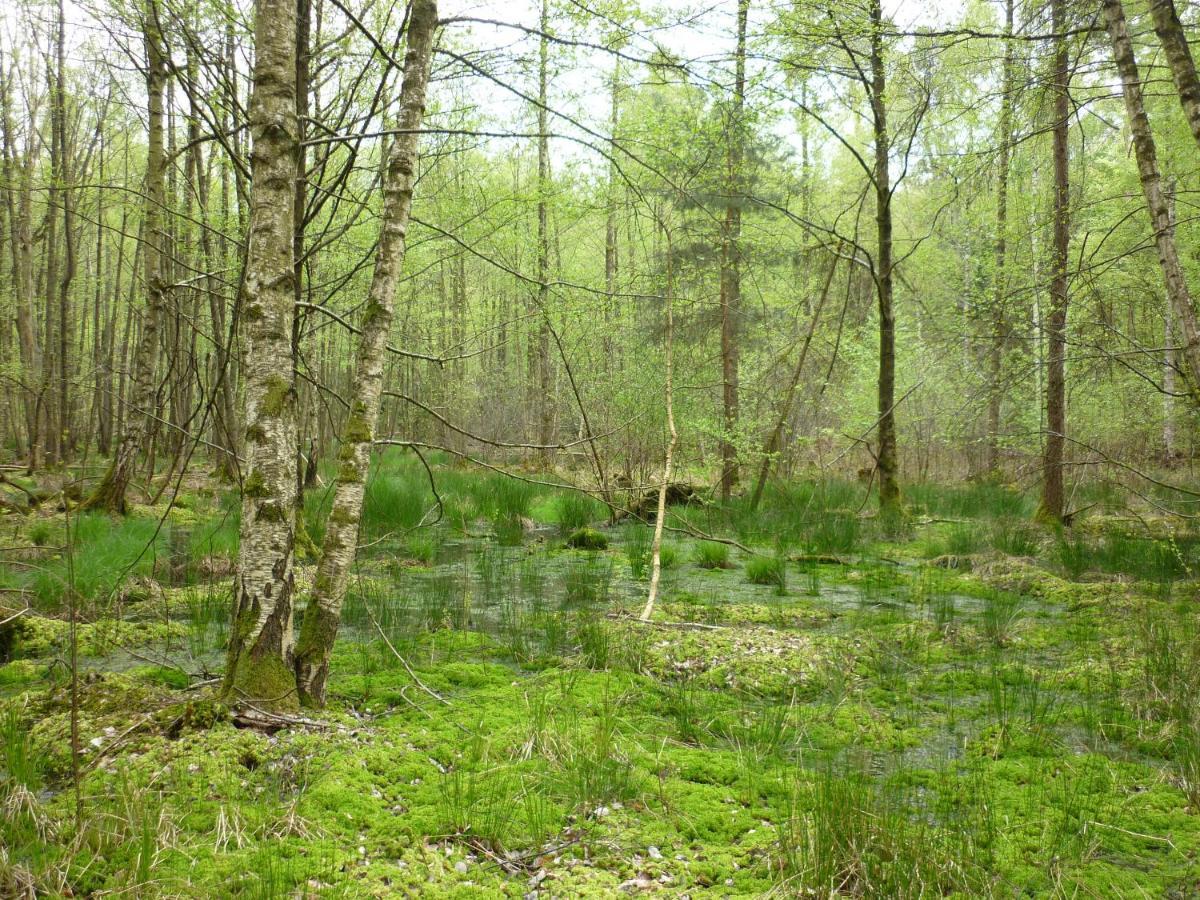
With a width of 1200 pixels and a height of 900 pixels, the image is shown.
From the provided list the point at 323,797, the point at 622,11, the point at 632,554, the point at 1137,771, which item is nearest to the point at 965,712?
the point at 1137,771

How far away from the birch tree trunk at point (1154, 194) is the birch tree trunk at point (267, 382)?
5217 mm

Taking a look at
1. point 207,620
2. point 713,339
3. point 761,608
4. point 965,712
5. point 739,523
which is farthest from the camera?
point 713,339

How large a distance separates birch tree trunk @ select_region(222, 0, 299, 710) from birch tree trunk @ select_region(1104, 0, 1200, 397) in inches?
205

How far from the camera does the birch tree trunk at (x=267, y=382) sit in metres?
2.90

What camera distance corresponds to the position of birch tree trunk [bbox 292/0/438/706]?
3201 mm

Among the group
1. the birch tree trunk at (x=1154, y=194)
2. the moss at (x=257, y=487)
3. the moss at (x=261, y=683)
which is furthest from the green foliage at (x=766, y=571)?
the moss at (x=257, y=487)

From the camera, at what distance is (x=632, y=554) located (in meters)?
6.99

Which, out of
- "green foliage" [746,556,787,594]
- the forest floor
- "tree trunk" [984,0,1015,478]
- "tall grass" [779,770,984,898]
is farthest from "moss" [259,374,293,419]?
"tree trunk" [984,0,1015,478]

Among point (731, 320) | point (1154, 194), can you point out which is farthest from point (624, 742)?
point (731, 320)

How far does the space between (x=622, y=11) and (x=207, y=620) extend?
4.71 metres

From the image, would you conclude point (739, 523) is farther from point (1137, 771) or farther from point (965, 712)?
point (1137, 771)

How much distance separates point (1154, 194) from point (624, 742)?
196 inches

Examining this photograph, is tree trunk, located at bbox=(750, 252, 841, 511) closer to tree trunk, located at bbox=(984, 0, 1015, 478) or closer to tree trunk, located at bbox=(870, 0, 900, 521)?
tree trunk, located at bbox=(870, 0, 900, 521)

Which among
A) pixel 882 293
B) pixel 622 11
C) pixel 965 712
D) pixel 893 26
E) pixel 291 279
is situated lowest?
pixel 965 712
